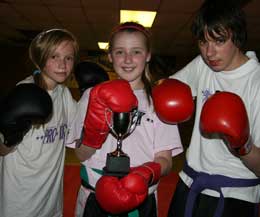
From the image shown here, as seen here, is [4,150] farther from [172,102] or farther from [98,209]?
[172,102]

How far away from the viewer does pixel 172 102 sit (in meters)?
1.12

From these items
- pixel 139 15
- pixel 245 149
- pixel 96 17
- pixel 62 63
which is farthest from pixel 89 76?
pixel 96 17

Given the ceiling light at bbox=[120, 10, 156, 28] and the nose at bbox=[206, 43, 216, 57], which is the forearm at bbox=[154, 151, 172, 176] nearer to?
the nose at bbox=[206, 43, 216, 57]

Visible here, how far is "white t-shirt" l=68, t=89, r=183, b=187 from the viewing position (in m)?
1.14

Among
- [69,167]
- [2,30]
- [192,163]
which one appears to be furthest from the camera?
[2,30]

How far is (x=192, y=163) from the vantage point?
1.21m

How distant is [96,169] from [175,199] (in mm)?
385

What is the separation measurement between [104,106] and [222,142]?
0.49 meters

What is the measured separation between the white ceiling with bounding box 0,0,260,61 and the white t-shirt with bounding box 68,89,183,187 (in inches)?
114

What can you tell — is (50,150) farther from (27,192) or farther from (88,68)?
(88,68)

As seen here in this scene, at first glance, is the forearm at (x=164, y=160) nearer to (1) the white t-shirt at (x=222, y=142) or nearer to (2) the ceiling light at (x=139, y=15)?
(1) the white t-shirt at (x=222, y=142)

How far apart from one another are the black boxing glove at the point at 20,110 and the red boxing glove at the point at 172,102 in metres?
0.43

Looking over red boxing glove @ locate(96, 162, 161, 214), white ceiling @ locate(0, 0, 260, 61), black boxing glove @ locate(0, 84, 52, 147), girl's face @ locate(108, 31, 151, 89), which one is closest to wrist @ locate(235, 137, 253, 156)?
red boxing glove @ locate(96, 162, 161, 214)

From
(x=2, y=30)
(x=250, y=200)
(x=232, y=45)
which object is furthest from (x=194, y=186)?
(x=2, y=30)
